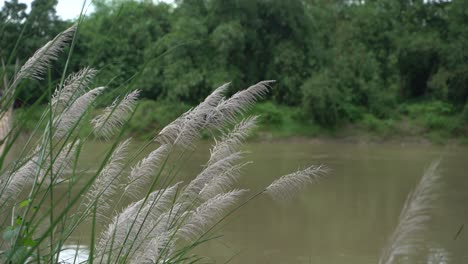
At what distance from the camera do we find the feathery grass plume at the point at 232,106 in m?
1.45

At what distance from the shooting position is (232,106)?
1.45m

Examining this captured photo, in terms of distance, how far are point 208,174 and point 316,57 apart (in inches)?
512

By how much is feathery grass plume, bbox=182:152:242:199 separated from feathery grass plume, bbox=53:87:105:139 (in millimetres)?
283

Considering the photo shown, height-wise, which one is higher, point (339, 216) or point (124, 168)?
point (124, 168)

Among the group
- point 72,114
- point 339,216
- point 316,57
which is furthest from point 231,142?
point 316,57

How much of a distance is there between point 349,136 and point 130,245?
11301 mm

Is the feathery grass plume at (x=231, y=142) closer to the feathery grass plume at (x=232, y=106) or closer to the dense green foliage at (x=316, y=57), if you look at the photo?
the feathery grass plume at (x=232, y=106)

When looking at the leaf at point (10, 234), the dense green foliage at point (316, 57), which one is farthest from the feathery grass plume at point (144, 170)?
the dense green foliage at point (316, 57)

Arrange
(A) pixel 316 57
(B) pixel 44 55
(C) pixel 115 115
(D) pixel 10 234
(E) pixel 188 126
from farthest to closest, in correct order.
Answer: (A) pixel 316 57 < (C) pixel 115 115 < (E) pixel 188 126 < (B) pixel 44 55 < (D) pixel 10 234

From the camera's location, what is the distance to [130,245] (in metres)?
1.39

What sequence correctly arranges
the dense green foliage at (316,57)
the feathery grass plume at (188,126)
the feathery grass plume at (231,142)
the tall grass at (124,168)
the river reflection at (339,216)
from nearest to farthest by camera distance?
the tall grass at (124,168) → the feathery grass plume at (188,126) → the feathery grass plume at (231,142) → the river reflection at (339,216) → the dense green foliage at (316,57)

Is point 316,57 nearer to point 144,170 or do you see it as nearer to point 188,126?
point 144,170

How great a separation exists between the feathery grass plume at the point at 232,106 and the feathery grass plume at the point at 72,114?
242 mm

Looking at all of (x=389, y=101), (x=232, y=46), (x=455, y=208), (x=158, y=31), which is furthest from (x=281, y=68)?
(x=455, y=208)
